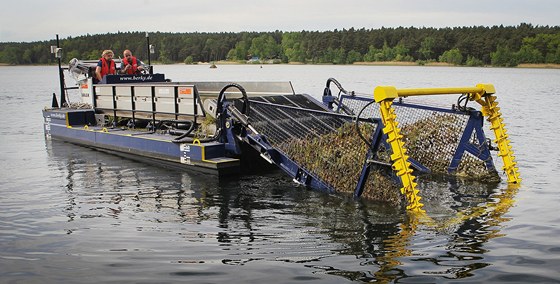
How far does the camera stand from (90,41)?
4899 inches

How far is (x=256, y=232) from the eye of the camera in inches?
339

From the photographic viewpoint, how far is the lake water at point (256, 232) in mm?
6996

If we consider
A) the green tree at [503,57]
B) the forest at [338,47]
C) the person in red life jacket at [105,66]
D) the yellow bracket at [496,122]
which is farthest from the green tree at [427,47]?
the yellow bracket at [496,122]

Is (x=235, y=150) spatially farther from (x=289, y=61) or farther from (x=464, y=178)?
(x=289, y=61)

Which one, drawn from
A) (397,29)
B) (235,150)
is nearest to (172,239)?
(235,150)

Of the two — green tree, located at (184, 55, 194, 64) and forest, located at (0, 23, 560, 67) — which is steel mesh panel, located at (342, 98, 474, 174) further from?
green tree, located at (184, 55, 194, 64)

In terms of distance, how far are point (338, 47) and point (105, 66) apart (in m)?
130

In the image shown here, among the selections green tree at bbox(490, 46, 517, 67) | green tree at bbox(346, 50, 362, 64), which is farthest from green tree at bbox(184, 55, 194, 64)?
green tree at bbox(490, 46, 517, 67)

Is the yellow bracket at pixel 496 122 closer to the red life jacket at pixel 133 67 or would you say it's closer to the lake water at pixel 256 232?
the lake water at pixel 256 232

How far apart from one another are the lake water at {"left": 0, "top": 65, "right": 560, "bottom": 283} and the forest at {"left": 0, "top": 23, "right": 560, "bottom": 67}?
77.2m

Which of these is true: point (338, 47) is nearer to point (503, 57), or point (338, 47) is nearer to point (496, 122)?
point (503, 57)

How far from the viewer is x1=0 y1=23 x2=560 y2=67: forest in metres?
109

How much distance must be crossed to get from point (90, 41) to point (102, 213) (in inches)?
4838

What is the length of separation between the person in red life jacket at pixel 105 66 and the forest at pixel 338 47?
6948 centimetres
